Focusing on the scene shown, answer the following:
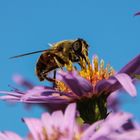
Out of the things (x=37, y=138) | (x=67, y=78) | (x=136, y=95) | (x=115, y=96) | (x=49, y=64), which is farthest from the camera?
(x=49, y=64)

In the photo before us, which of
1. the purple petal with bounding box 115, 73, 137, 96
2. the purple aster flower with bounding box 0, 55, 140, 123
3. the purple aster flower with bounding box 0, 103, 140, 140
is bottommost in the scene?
the purple aster flower with bounding box 0, 103, 140, 140

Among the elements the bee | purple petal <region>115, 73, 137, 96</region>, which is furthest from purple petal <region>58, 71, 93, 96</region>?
the bee

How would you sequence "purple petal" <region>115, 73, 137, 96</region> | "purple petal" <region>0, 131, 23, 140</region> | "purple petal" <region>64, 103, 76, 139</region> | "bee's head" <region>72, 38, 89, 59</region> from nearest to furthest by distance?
"purple petal" <region>0, 131, 23, 140</region>, "purple petal" <region>64, 103, 76, 139</region>, "purple petal" <region>115, 73, 137, 96</region>, "bee's head" <region>72, 38, 89, 59</region>

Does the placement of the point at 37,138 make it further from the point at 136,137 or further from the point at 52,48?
the point at 52,48

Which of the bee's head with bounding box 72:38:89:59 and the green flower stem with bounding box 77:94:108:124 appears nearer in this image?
the green flower stem with bounding box 77:94:108:124

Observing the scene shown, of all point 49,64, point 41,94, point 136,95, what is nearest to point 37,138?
point 136,95

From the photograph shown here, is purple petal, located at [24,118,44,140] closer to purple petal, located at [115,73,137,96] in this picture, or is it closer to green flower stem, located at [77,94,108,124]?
purple petal, located at [115,73,137,96]

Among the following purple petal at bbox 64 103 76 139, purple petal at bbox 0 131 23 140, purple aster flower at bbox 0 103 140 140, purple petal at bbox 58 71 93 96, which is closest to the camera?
purple aster flower at bbox 0 103 140 140

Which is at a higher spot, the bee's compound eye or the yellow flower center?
the bee's compound eye

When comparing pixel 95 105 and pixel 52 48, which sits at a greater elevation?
pixel 52 48
